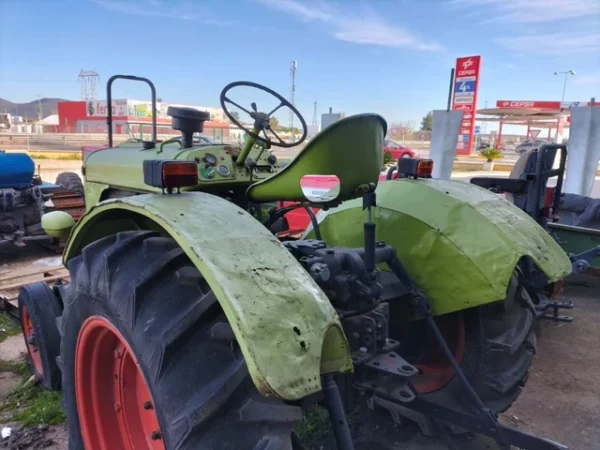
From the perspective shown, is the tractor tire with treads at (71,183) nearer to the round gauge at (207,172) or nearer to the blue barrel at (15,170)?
the blue barrel at (15,170)

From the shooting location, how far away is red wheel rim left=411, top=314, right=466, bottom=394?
2.34 meters

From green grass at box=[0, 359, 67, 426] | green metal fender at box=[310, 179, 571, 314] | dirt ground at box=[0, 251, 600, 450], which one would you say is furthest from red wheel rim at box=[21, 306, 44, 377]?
green metal fender at box=[310, 179, 571, 314]

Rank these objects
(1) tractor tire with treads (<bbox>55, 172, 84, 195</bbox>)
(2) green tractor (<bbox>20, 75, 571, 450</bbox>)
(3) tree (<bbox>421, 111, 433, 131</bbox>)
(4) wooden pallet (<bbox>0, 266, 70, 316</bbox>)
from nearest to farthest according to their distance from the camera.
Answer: (2) green tractor (<bbox>20, 75, 571, 450</bbox>)
(4) wooden pallet (<bbox>0, 266, 70, 316</bbox>)
(1) tractor tire with treads (<bbox>55, 172, 84, 195</bbox>)
(3) tree (<bbox>421, 111, 433, 131</bbox>)

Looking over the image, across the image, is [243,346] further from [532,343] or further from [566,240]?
[566,240]

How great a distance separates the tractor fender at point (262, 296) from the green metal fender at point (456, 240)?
38.4 inches

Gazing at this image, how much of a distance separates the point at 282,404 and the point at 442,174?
28.9 feet

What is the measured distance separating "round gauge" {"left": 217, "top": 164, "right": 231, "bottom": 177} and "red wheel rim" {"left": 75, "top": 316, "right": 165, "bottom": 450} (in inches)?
50.4

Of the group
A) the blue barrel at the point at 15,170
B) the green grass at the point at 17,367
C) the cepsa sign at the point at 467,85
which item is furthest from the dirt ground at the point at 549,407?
the cepsa sign at the point at 467,85

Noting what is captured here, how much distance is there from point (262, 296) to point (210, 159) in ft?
5.79

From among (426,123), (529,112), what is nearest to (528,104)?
(529,112)

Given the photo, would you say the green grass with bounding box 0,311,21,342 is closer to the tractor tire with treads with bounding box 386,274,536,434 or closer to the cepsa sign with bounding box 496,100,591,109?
the tractor tire with treads with bounding box 386,274,536,434

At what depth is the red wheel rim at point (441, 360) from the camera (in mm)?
2344

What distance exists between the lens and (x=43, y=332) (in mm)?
2998

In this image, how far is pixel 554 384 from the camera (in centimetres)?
358
